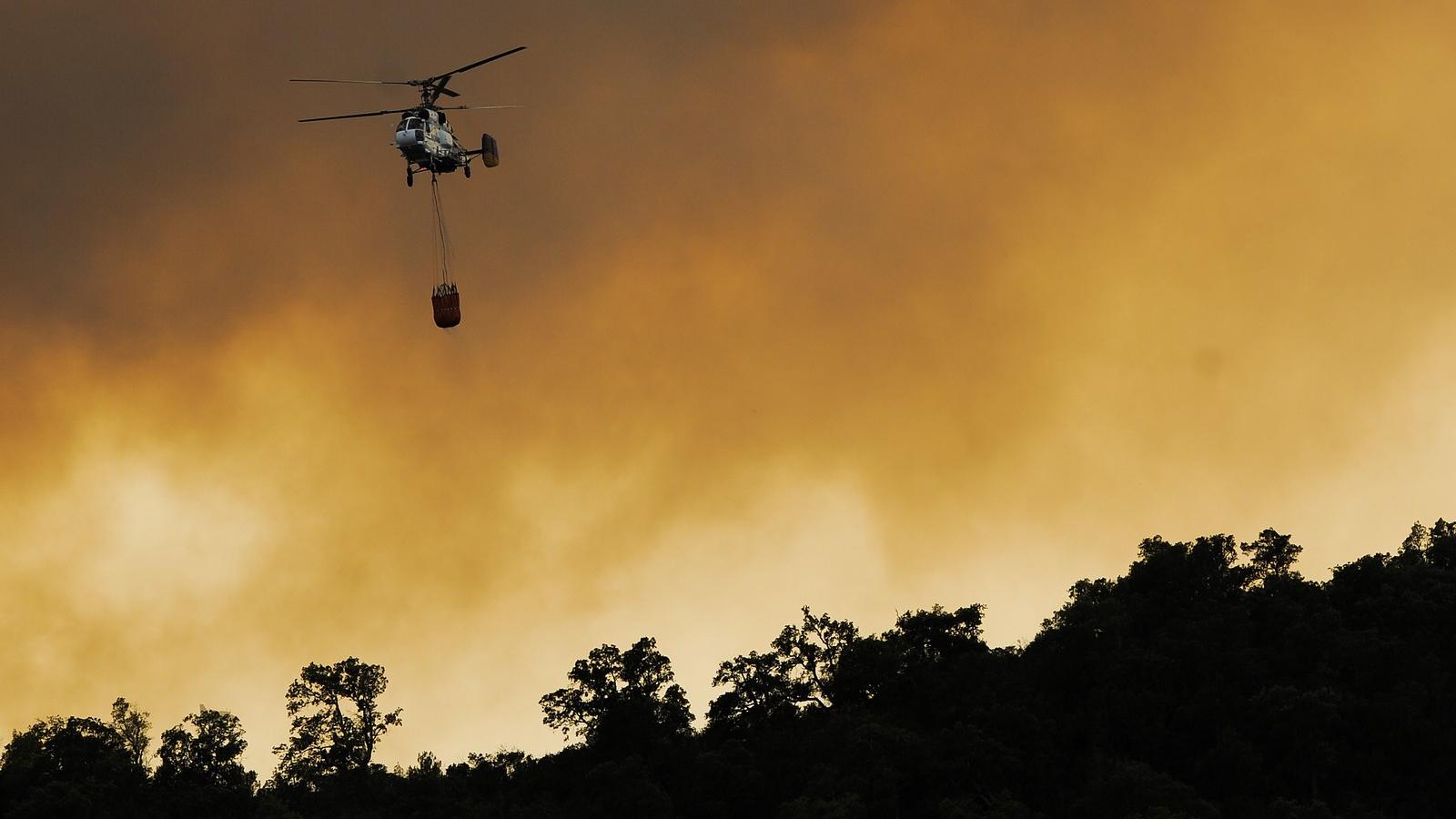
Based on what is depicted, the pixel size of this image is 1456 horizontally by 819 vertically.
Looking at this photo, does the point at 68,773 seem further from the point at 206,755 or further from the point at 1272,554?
the point at 1272,554

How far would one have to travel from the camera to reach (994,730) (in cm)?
12069

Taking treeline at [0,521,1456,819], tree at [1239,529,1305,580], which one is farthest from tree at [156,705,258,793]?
tree at [1239,529,1305,580]

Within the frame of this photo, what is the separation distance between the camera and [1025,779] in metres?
118

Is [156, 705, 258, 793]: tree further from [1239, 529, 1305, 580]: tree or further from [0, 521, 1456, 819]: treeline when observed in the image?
[1239, 529, 1305, 580]: tree

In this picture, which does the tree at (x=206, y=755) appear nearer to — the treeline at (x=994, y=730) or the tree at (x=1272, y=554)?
the treeline at (x=994, y=730)

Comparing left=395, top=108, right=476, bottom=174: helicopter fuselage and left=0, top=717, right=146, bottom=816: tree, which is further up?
Answer: left=395, top=108, right=476, bottom=174: helicopter fuselage

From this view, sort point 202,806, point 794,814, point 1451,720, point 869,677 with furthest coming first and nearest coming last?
point 869,677
point 202,806
point 1451,720
point 794,814

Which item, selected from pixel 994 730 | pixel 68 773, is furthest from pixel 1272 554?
pixel 68 773

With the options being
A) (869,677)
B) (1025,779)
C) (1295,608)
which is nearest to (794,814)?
(1025,779)

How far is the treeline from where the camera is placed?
380 ft

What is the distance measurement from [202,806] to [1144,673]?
69719 mm

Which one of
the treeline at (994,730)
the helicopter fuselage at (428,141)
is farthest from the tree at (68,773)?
the helicopter fuselage at (428,141)

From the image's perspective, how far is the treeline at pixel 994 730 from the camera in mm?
115812

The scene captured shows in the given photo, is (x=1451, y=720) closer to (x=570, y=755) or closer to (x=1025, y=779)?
(x=1025, y=779)
